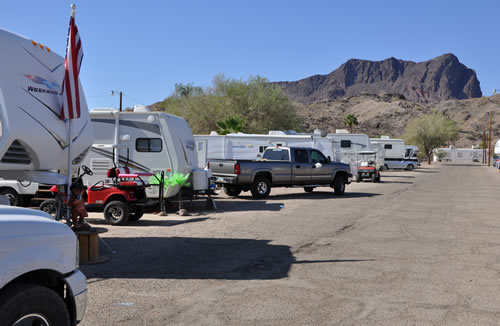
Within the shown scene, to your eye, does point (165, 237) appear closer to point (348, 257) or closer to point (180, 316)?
point (348, 257)

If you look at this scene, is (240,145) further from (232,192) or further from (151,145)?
(151,145)

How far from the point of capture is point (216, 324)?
4754 mm

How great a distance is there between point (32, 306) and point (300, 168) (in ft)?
55.2

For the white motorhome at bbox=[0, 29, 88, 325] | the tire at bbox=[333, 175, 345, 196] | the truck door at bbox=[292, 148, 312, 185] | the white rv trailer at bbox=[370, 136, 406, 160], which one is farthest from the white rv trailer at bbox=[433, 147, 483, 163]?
the white motorhome at bbox=[0, 29, 88, 325]

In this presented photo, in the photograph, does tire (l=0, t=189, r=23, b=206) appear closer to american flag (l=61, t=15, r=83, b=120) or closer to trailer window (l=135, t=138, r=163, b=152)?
trailer window (l=135, t=138, r=163, b=152)

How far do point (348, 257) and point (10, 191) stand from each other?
32.8 feet

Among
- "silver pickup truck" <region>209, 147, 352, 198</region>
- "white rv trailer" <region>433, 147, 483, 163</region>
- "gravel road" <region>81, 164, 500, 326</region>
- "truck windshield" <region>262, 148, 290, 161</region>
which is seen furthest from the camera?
"white rv trailer" <region>433, 147, 483, 163</region>

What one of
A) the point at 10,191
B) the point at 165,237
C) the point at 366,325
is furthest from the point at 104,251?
the point at 10,191

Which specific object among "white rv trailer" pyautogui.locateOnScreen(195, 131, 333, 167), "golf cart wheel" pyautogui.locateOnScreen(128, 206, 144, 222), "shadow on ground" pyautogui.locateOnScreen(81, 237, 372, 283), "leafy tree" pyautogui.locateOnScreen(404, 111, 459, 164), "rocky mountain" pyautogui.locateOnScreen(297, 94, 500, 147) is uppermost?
"rocky mountain" pyautogui.locateOnScreen(297, 94, 500, 147)

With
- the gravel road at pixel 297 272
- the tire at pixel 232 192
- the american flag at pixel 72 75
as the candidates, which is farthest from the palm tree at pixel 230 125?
the american flag at pixel 72 75

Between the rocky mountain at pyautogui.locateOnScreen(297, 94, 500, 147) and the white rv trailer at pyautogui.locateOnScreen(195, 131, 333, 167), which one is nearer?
the white rv trailer at pyautogui.locateOnScreen(195, 131, 333, 167)

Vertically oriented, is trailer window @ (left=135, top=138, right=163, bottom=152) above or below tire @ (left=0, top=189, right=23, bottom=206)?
above

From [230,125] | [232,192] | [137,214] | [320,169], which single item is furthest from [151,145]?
[230,125]

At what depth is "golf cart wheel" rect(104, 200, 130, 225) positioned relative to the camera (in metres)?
11.2
